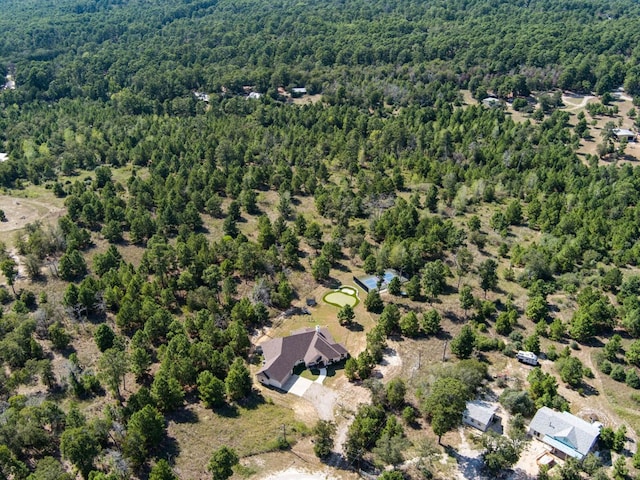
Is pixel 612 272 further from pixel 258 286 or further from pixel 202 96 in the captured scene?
pixel 202 96

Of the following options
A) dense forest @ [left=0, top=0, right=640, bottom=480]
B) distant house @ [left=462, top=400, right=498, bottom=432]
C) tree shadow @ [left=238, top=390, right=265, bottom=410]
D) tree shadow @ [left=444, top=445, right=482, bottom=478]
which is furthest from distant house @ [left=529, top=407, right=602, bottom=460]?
tree shadow @ [left=238, top=390, right=265, bottom=410]

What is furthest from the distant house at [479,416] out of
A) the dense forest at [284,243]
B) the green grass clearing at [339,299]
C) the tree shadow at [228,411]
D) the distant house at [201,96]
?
the distant house at [201,96]

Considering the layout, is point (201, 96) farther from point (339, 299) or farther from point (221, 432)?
point (221, 432)

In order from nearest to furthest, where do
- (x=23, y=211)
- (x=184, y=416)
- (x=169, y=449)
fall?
(x=169, y=449), (x=184, y=416), (x=23, y=211)

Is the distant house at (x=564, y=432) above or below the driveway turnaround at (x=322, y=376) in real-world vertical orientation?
above

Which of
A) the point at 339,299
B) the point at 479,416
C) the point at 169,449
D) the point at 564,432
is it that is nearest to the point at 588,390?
the point at 564,432

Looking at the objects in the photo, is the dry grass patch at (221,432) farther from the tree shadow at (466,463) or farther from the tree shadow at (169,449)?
the tree shadow at (466,463)

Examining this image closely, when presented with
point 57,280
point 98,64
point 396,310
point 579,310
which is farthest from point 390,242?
point 98,64

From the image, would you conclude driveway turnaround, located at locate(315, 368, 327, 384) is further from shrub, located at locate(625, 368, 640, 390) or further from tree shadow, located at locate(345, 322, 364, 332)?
shrub, located at locate(625, 368, 640, 390)
